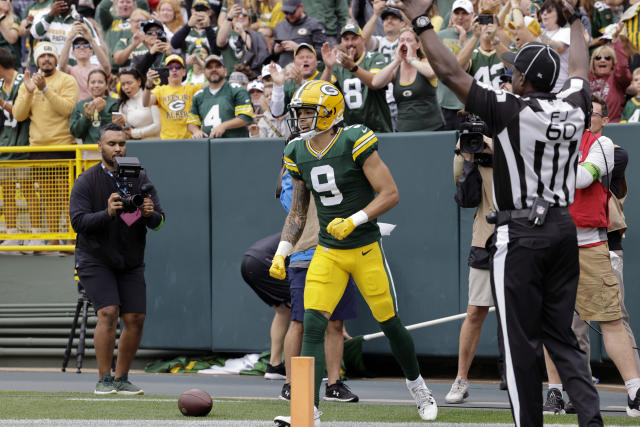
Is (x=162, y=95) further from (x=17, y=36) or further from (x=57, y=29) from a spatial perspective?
(x=17, y=36)

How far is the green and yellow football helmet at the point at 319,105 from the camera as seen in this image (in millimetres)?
6262

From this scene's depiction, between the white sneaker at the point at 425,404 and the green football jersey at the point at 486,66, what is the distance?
4855 mm

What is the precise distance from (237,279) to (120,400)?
7.68 feet

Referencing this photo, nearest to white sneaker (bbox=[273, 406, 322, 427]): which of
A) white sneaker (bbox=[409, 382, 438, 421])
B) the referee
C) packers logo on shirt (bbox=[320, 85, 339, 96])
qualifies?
white sneaker (bbox=[409, 382, 438, 421])

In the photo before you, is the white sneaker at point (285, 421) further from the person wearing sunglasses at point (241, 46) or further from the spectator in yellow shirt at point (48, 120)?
the person wearing sunglasses at point (241, 46)

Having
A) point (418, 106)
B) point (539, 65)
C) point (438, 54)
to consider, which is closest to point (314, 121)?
point (438, 54)

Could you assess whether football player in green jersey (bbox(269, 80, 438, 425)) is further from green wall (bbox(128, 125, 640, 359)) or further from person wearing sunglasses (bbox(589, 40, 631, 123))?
person wearing sunglasses (bbox(589, 40, 631, 123))

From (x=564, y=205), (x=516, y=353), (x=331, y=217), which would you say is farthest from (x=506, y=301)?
(x=331, y=217)

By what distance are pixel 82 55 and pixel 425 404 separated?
8.73 metres

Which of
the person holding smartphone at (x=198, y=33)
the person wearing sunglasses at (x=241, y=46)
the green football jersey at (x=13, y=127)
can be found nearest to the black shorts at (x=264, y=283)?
the green football jersey at (x=13, y=127)

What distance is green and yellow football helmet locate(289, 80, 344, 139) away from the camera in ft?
20.5

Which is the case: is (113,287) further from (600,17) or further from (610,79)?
(600,17)

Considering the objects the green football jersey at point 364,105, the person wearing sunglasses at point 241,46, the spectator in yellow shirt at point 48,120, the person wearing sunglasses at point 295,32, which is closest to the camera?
the green football jersey at point 364,105

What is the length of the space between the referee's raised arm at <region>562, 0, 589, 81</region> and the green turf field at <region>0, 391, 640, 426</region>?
7.40ft
